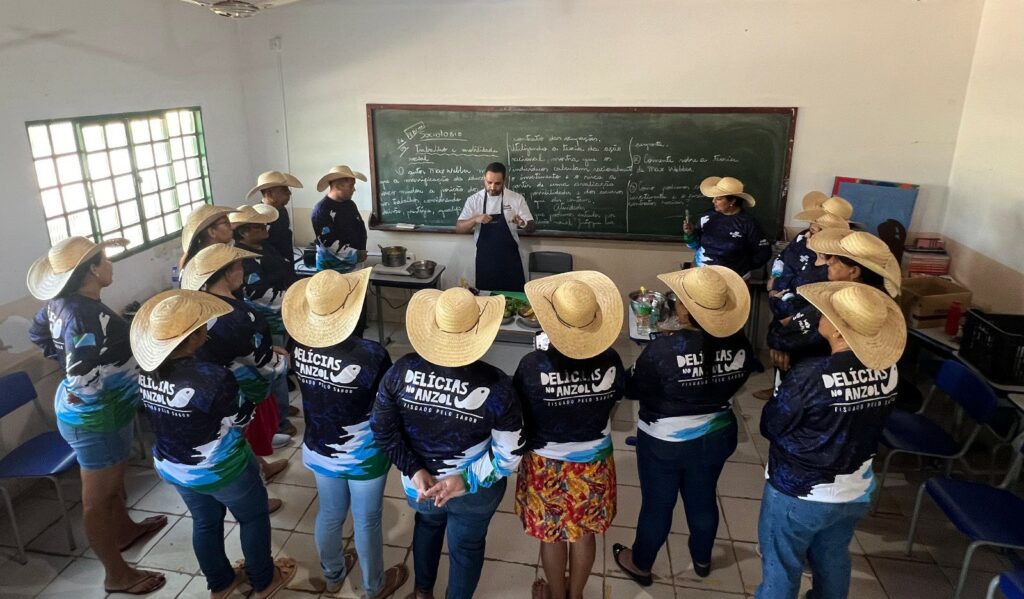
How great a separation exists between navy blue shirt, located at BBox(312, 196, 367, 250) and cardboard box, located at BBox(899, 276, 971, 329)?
4.24 metres

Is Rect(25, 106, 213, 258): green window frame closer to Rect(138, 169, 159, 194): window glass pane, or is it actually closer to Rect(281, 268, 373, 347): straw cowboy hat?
Rect(138, 169, 159, 194): window glass pane

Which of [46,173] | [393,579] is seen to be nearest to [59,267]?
[46,173]

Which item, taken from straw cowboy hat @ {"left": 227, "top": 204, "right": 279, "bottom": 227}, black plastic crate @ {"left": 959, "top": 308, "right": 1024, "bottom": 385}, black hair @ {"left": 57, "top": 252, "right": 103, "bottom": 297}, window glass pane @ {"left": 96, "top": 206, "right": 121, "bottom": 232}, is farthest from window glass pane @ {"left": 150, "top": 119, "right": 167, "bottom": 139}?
black plastic crate @ {"left": 959, "top": 308, "right": 1024, "bottom": 385}

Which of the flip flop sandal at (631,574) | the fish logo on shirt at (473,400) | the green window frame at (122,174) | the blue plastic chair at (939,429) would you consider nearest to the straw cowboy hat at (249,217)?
the green window frame at (122,174)

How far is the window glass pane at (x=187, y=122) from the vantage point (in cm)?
540

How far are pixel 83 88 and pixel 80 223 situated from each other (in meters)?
0.91

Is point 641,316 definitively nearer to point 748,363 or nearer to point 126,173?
point 748,363

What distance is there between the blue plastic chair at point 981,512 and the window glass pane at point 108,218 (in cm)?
545

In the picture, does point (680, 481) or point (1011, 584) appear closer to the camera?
point (1011, 584)

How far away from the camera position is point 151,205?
5.08m

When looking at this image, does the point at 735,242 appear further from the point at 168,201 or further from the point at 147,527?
the point at 168,201

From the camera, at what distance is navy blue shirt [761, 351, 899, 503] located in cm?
233

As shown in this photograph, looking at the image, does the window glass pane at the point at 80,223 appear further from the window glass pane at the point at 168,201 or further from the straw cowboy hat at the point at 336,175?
the straw cowboy hat at the point at 336,175

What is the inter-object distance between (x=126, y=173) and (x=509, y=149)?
313 centimetres
